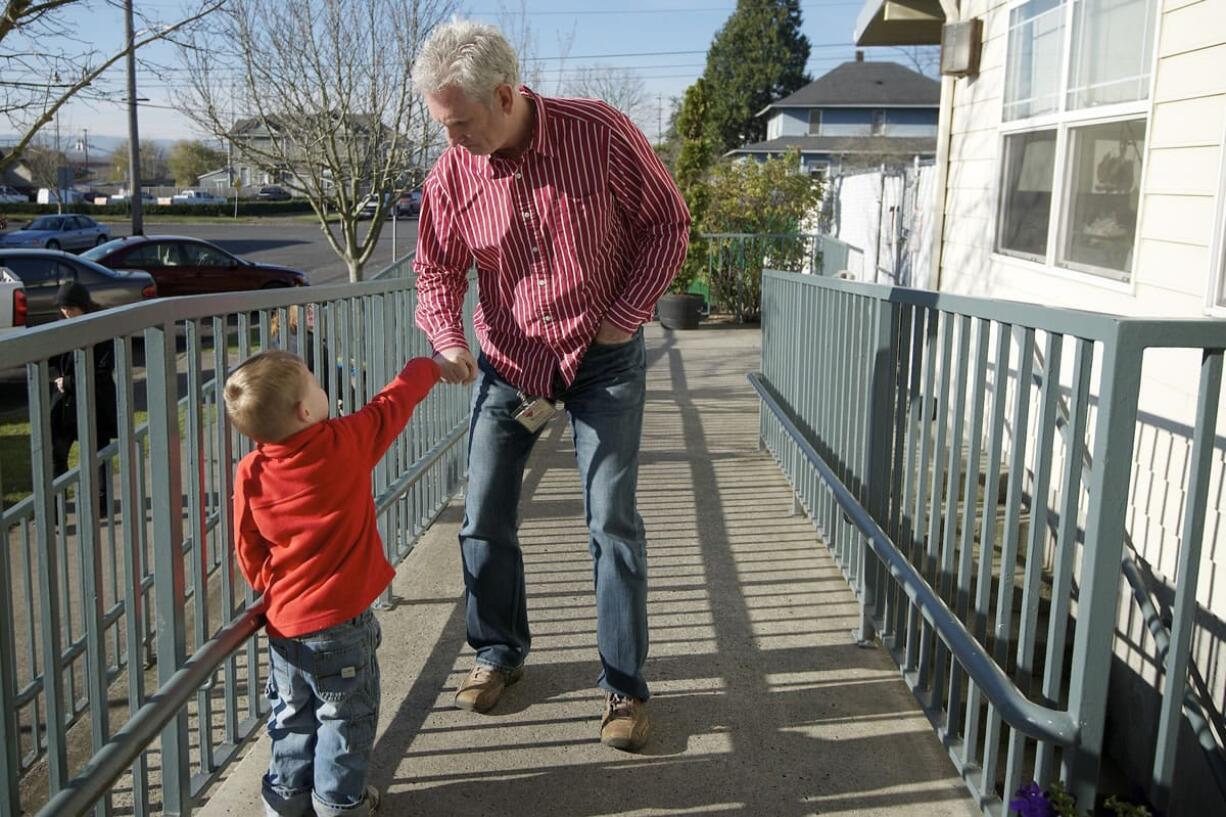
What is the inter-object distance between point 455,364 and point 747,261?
13.1 meters

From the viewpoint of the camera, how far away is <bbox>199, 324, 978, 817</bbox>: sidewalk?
2.85 meters

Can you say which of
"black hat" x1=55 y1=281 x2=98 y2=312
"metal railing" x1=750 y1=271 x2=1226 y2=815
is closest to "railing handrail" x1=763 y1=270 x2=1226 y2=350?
"metal railing" x1=750 y1=271 x2=1226 y2=815

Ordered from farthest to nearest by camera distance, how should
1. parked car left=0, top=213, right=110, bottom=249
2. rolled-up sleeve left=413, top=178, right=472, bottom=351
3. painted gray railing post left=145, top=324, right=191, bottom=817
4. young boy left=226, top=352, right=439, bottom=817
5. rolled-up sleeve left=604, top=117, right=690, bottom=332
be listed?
parked car left=0, top=213, right=110, bottom=249 < rolled-up sleeve left=413, top=178, right=472, bottom=351 < rolled-up sleeve left=604, top=117, right=690, bottom=332 < young boy left=226, top=352, right=439, bottom=817 < painted gray railing post left=145, top=324, right=191, bottom=817

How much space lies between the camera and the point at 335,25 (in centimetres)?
1201

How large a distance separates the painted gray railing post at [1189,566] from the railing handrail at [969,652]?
0.21m

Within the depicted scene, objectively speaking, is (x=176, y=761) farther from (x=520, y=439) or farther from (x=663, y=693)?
(x=663, y=693)

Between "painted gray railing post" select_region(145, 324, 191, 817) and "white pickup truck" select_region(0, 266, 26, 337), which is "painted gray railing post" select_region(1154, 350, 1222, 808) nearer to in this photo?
"painted gray railing post" select_region(145, 324, 191, 817)

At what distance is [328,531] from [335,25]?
35.6 feet

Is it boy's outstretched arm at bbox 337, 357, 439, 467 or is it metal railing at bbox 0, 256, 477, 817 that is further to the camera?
boy's outstretched arm at bbox 337, 357, 439, 467

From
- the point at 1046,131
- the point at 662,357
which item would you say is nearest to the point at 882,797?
the point at 1046,131

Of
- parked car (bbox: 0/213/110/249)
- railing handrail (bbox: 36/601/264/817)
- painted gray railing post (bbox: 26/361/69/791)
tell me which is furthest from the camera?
parked car (bbox: 0/213/110/249)

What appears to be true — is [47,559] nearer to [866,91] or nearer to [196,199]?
[866,91]

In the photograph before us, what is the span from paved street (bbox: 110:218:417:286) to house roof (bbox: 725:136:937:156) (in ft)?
59.1

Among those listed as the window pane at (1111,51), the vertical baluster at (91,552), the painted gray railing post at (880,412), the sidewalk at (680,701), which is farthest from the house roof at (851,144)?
the vertical baluster at (91,552)
